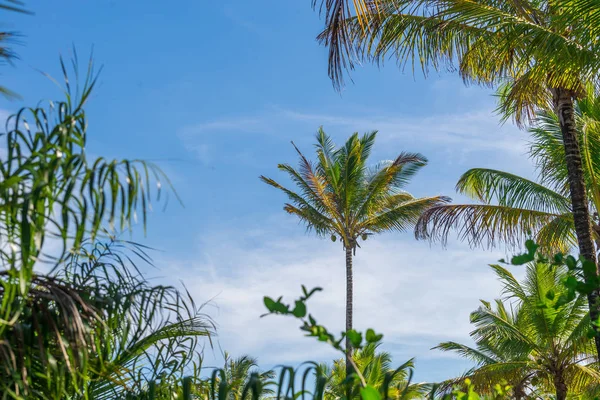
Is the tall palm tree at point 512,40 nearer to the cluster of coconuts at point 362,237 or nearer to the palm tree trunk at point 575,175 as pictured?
the palm tree trunk at point 575,175

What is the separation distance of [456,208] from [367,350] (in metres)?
5.90

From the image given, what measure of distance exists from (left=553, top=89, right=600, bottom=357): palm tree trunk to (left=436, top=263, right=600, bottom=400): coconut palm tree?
15.8 ft

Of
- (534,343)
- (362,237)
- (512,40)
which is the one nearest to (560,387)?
(534,343)

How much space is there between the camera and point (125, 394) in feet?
13.7

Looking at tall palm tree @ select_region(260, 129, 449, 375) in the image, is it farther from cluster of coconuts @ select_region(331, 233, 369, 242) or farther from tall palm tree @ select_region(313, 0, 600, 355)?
tall palm tree @ select_region(313, 0, 600, 355)

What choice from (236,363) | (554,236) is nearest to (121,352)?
(554,236)

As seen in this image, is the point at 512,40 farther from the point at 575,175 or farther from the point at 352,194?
the point at 352,194

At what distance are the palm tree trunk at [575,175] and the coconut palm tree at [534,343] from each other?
4.82m

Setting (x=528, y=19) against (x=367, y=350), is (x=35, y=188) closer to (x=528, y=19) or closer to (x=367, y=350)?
(x=528, y=19)

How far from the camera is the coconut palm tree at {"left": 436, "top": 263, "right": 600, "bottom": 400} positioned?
1626cm

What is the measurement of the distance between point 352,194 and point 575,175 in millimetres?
9347

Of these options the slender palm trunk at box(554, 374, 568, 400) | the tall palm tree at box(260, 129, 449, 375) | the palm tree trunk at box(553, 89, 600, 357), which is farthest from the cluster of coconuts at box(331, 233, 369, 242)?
the palm tree trunk at box(553, 89, 600, 357)

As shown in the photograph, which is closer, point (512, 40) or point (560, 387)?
point (512, 40)

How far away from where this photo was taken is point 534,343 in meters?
17.1
